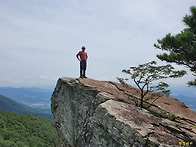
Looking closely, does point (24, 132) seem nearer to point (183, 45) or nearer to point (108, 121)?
point (108, 121)

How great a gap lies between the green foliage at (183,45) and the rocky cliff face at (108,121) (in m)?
4.19

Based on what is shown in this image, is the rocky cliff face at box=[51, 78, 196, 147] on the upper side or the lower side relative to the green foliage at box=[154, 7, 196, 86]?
lower

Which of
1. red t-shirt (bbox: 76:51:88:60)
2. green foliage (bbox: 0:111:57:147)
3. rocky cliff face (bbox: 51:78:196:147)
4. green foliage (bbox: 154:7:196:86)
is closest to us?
rocky cliff face (bbox: 51:78:196:147)

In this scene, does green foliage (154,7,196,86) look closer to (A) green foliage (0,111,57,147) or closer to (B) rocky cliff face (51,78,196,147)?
(B) rocky cliff face (51,78,196,147)

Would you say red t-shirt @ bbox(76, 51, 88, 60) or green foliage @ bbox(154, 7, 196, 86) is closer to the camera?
green foliage @ bbox(154, 7, 196, 86)

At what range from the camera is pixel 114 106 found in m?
12.0

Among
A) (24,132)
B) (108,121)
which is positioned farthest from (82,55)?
(24,132)

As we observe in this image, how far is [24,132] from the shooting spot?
79.7 m

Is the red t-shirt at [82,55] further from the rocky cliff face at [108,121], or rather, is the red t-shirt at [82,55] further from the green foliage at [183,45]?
the green foliage at [183,45]

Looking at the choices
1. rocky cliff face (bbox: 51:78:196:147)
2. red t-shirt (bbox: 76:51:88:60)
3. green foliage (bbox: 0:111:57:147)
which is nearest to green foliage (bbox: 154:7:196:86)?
rocky cliff face (bbox: 51:78:196:147)

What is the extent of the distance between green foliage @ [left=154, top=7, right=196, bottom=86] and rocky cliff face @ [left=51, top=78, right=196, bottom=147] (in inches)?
165

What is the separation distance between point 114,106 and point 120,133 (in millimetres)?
2220

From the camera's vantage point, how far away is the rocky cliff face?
376 inches

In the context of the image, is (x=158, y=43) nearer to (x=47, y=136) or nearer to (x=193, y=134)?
(x=193, y=134)
